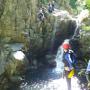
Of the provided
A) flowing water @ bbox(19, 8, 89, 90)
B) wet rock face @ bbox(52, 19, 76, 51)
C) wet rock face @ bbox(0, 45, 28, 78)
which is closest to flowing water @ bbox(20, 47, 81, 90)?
flowing water @ bbox(19, 8, 89, 90)

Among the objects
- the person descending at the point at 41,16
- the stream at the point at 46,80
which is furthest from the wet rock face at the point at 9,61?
the person descending at the point at 41,16

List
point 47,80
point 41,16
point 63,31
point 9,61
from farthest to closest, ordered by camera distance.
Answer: point 63,31
point 41,16
point 47,80
point 9,61

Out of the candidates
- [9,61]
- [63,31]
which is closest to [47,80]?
[9,61]

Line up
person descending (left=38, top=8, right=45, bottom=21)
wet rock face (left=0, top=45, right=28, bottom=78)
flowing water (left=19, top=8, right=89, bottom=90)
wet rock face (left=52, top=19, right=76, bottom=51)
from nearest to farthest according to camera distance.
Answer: flowing water (left=19, top=8, right=89, bottom=90)
wet rock face (left=0, top=45, right=28, bottom=78)
person descending (left=38, top=8, right=45, bottom=21)
wet rock face (left=52, top=19, right=76, bottom=51)

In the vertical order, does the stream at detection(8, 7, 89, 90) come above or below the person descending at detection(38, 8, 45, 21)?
below

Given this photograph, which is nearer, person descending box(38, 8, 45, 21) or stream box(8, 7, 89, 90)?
stream box(8, 7, 89, 90)

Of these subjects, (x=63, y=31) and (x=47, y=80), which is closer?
(x=47, y=80)

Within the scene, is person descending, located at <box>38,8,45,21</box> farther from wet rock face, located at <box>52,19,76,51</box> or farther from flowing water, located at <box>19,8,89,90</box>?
flowing water, located at <box>19,8,89,90</box>

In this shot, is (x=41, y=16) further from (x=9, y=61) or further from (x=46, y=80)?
(x=9, y=61)

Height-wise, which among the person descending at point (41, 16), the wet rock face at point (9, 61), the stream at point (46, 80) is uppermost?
the person descending at point (41, 16)

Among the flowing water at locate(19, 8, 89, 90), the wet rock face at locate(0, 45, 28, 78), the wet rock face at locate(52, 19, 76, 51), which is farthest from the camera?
the wet rock face at locate(52, 19, 76, 51)

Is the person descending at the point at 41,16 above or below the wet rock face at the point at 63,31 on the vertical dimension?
above

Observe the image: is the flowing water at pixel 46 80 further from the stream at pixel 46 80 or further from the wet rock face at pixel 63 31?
the wet rock face at pixel 63 31

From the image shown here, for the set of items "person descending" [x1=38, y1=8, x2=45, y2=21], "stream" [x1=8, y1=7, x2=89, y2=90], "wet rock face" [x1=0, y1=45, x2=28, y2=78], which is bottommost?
"stream" [x1=8, y1=7, x2=89, y2=90]
